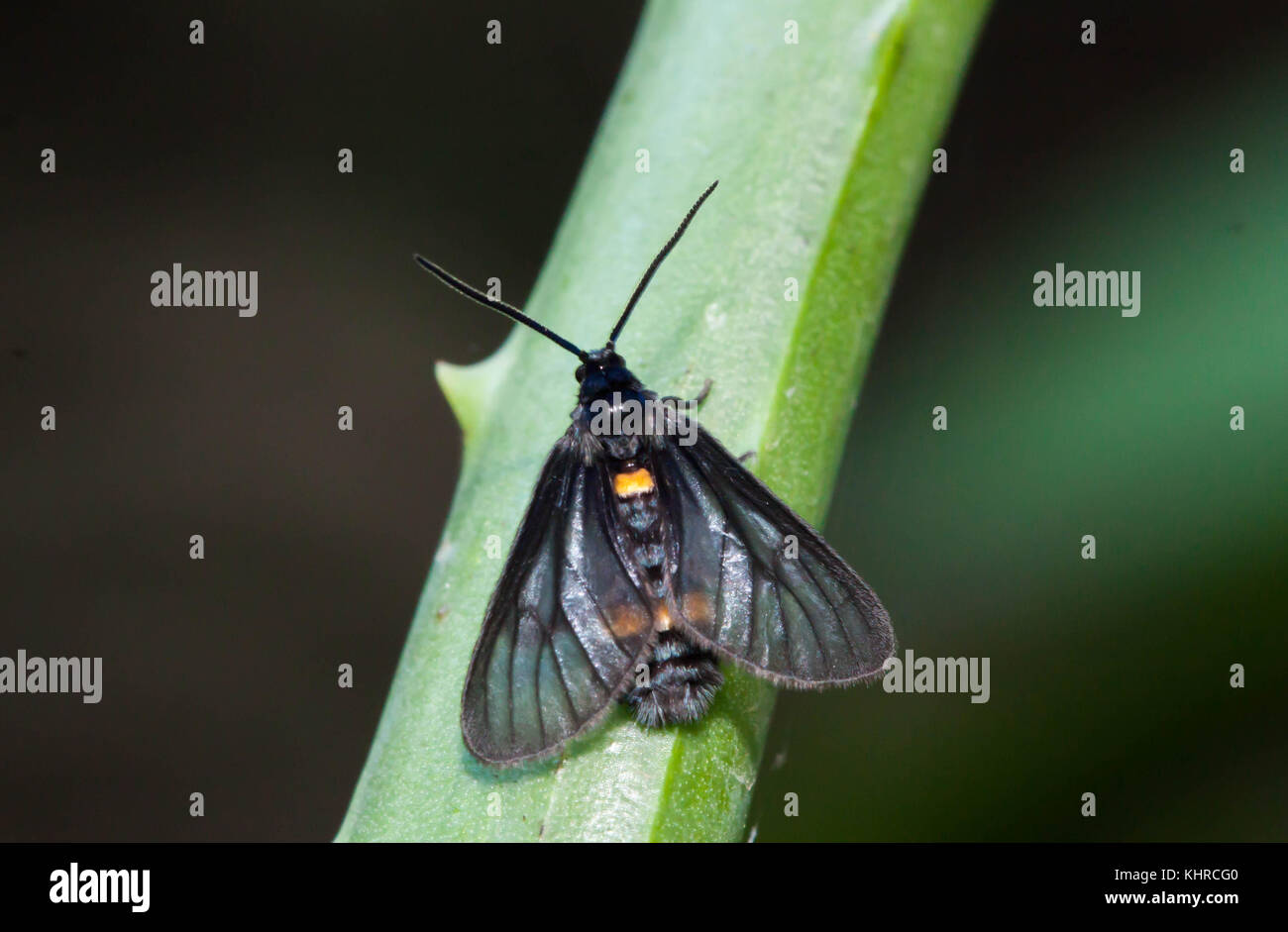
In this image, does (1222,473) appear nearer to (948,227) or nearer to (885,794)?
(885,794)

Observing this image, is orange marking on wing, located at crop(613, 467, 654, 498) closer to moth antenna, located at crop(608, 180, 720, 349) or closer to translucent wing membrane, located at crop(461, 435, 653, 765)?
translucent wing membrane, located at crop(461, 435, 653, 765)

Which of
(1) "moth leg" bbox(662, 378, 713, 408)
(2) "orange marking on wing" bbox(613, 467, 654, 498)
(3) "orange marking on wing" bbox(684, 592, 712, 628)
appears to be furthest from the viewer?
(2) "orange marking on wing" bbox(613, 467, 654, 498)

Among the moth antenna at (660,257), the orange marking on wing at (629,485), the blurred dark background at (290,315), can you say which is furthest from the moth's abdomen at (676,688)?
the blurred dark background at (290,315)

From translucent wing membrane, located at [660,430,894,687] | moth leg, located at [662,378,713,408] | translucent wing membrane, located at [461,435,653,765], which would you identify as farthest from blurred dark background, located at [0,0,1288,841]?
moth leg, located at [662,378,713,408]

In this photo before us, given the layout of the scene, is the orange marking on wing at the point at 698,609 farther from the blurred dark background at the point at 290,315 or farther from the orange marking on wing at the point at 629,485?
the blurred dark background at the point at 290,315

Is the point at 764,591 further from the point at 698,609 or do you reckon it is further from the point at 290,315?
the point at 290,315

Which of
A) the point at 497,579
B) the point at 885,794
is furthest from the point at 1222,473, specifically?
the point at 497,579
